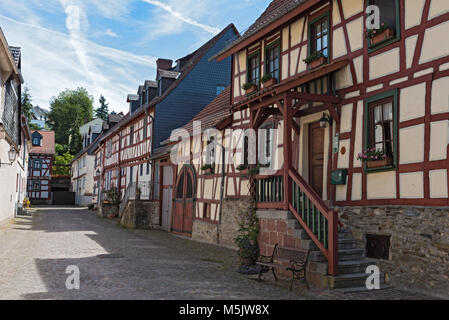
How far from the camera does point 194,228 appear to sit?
17141mm

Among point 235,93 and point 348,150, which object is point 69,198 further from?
point 348,150

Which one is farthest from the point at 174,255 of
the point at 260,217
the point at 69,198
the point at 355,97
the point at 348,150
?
the point at 69,198

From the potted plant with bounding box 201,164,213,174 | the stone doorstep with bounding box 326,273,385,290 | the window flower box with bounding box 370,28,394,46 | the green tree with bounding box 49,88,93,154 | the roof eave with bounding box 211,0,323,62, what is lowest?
the stone doorstep with bounding box 326,273,385,290

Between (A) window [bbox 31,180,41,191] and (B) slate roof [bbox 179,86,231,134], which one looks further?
(A) window [bbox 31,180,41,191]

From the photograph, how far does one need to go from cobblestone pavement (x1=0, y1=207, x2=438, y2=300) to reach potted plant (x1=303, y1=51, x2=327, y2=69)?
17.3 feet

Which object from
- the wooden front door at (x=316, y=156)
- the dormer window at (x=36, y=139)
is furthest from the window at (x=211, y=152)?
Result: the dormer window at (x=36, y=139)

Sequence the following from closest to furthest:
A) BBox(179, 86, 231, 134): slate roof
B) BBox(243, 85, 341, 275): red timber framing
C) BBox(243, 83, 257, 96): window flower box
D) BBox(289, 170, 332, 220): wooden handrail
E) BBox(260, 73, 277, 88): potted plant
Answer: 1. BBox(243, 85, 341, 275): red timber framing
2. BBox(289, 170, 332, 220): wooden handrail
3. BBox(260, 73, 277, 88): potted plant
4. BBox(243, 83, 257, 96): window flower box
5. BBox(179, 86, 231, 134): slate roof

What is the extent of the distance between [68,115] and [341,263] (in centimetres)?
6870

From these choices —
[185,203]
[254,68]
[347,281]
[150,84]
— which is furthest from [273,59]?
[150,84]

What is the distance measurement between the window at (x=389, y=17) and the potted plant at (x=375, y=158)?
217cm

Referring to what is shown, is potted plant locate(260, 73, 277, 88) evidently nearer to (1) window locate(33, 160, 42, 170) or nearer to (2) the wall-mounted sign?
(2) the wall-mounted sign

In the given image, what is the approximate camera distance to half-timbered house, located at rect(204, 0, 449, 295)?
25.3ft

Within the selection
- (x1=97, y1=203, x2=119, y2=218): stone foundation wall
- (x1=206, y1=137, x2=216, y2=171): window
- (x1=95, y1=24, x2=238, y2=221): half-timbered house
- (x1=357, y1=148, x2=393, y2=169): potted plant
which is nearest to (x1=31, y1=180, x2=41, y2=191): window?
(x1=97, y1=203, x2=119, y2=218): stone foundation wall

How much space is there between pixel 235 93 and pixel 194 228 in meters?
5.58
